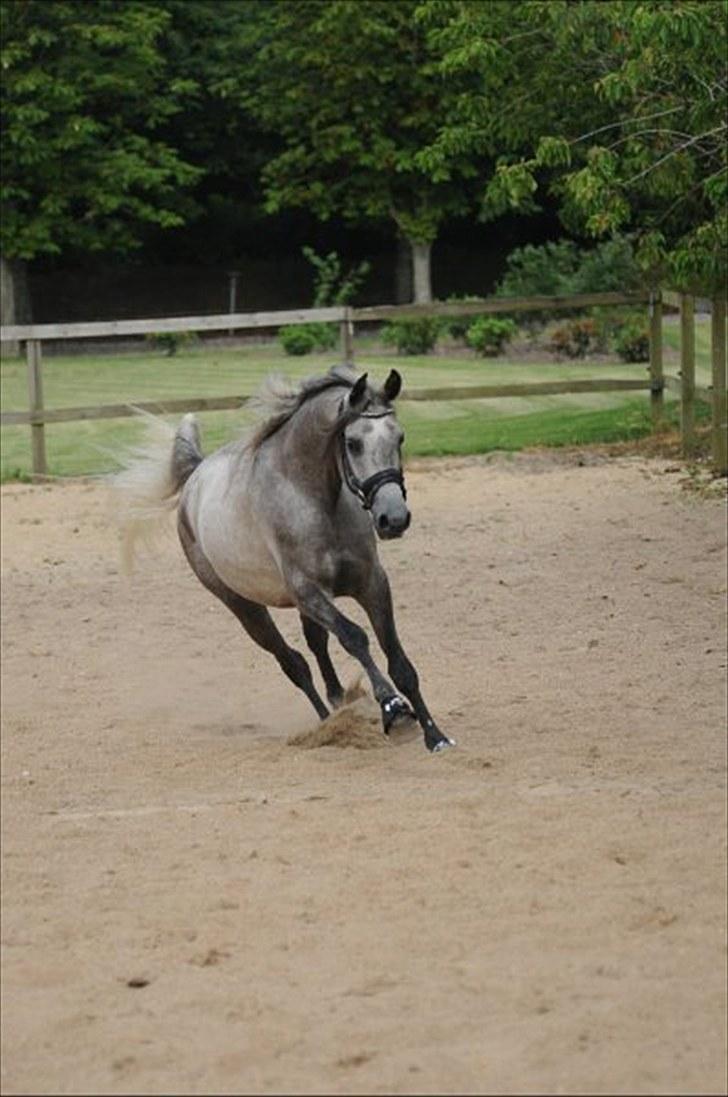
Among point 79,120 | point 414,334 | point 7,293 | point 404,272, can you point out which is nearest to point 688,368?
point 414,334

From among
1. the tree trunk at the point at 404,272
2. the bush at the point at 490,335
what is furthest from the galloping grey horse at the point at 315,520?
the tree trunk at the point at 404,272

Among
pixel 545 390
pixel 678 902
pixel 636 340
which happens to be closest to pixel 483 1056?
pixel 678 902

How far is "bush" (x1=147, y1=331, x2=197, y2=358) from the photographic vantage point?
32031 millimetres

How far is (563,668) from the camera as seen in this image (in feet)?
33.9

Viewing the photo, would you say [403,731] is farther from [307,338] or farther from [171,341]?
[171,341]

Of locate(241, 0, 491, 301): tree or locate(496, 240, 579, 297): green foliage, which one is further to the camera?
locate(241, 0, 491, 301): tree

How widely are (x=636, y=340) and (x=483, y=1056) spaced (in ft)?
69.1

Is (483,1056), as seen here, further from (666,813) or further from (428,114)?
(428,114)

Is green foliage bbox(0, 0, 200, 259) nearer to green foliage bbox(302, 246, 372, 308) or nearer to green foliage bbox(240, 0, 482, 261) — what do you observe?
green foliage bbox(240, 0, 482, 261)

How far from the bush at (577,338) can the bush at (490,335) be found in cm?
81

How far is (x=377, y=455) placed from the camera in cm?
807

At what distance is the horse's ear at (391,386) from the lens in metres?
8.07

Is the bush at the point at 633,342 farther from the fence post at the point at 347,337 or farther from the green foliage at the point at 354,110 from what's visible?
the green foliage at the point at 354,110

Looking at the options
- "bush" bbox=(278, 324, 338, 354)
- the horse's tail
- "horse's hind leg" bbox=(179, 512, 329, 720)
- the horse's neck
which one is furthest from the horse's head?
"bush" bbox=(278, 324, 338, 354)
